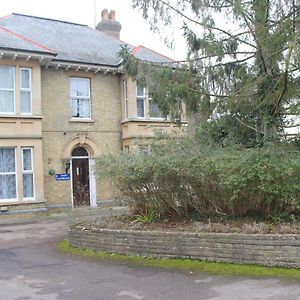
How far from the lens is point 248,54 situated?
34.8 ft

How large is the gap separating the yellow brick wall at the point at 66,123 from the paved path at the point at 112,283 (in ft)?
32.6

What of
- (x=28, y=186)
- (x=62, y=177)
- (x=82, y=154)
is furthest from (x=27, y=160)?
(x=82, y=154)

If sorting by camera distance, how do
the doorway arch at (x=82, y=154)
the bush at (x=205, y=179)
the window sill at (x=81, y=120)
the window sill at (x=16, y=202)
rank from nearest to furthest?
the bush at (x=205, y=179)
the window sill at (x=16, y=202)
the doorway arch at (x=82, y=154)
the window sill at (x=81, y=120)

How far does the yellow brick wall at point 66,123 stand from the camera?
1920cm

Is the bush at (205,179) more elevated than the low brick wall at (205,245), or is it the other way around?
the bush at (205,179)

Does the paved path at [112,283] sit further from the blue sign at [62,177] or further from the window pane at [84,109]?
the window pane at [84,109]

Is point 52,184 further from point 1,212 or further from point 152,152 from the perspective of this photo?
point 152,152

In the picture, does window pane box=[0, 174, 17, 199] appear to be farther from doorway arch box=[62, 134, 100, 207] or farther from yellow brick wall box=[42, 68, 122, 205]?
doorway arch box=[62, 134, 100, 207]

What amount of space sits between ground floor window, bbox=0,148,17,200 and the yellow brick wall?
4.62 feet

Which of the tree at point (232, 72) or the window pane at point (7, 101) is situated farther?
the window pane at point (7, 101)

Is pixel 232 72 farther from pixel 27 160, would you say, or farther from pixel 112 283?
pixel 27 160

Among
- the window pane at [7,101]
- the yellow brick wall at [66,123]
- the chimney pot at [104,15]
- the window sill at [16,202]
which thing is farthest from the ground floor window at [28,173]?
the chimney pot at [104,15]

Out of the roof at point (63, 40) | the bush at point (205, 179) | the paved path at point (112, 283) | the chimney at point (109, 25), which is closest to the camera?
the paved path at point (112, 283)

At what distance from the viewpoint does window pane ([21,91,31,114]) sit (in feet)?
60.5
